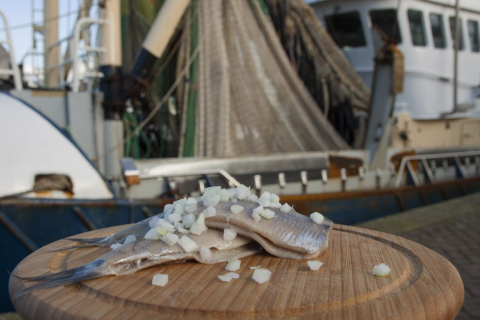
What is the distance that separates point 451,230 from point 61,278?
447cm

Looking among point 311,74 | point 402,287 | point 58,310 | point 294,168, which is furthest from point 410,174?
point 58,310

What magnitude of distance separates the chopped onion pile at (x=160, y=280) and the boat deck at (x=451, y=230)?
2.62 metres

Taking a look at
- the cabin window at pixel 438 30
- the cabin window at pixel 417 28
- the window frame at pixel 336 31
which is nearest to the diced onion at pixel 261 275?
the window frame at pixel 336 31

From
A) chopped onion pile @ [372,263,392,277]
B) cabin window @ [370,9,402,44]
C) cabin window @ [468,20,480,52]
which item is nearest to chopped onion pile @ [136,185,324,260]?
chopped onion pile @ [372,263,392,277]

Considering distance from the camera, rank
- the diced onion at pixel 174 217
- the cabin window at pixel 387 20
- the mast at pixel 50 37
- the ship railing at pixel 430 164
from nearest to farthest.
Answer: the diced onion at pixel 174 217
the ship railing at pixel 430 164
the mast at pixel 50 37
the cabin window at pixel 387 20

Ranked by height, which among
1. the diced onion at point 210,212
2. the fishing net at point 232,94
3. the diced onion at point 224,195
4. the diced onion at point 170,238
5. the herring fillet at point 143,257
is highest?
the fishing net at point 232,94

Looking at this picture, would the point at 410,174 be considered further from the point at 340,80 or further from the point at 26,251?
the point at 26,251

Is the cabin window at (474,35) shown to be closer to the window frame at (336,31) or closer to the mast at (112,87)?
the window frame at (336,31)

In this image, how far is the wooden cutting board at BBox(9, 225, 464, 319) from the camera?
3.15ft

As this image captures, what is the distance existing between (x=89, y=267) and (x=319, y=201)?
3785 mm

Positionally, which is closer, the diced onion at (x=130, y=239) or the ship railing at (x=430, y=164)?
the diced onion at (x=130, y=239)

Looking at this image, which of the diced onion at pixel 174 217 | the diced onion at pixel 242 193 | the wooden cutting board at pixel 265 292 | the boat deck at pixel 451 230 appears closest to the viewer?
the wooden cutting board at pixel 265 292

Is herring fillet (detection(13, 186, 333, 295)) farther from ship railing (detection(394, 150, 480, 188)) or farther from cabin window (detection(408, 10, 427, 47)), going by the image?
cabin window (detection(408, 10, 427, 47))

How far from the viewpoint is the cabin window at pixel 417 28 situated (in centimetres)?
823
